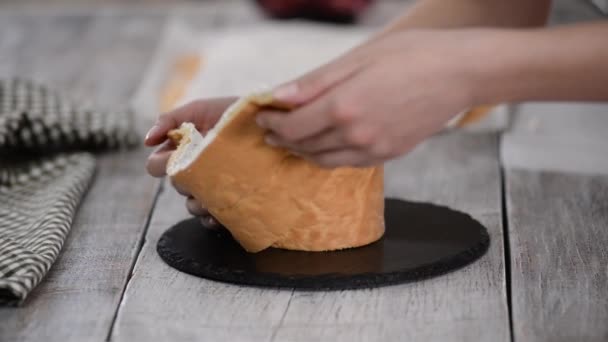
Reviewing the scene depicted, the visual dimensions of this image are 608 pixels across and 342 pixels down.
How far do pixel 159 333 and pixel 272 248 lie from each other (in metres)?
0.21

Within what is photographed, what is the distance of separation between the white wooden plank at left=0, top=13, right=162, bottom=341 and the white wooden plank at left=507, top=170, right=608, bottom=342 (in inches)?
17.3

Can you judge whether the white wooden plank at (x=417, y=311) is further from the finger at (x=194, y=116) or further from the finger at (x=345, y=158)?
the finger at (x=194, y=116)

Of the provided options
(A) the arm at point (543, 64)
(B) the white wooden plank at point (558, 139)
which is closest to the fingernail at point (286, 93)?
(A) the arm at point (543, 64)

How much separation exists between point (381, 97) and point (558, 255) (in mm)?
365

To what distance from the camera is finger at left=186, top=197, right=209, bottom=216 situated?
1187mm

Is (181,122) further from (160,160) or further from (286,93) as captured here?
(286,93)

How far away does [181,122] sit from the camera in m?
1.23

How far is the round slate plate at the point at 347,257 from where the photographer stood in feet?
3.39

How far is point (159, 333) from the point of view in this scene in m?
0.95

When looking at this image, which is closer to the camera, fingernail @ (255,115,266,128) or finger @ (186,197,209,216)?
fingernail @ (255,115,266,128)

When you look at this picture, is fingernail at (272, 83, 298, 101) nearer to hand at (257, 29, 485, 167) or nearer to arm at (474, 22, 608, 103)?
hand at (257, 29, 485, 167)

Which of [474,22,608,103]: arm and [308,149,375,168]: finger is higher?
[474,22,608,103]: arm

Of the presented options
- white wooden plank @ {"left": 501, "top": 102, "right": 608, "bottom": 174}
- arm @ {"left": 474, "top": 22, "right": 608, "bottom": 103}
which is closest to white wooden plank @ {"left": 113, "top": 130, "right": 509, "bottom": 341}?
arm @ {"left": 474, "top": 22, "right": 608, "bottom": 103}

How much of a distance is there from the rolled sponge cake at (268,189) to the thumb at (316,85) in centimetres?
3
